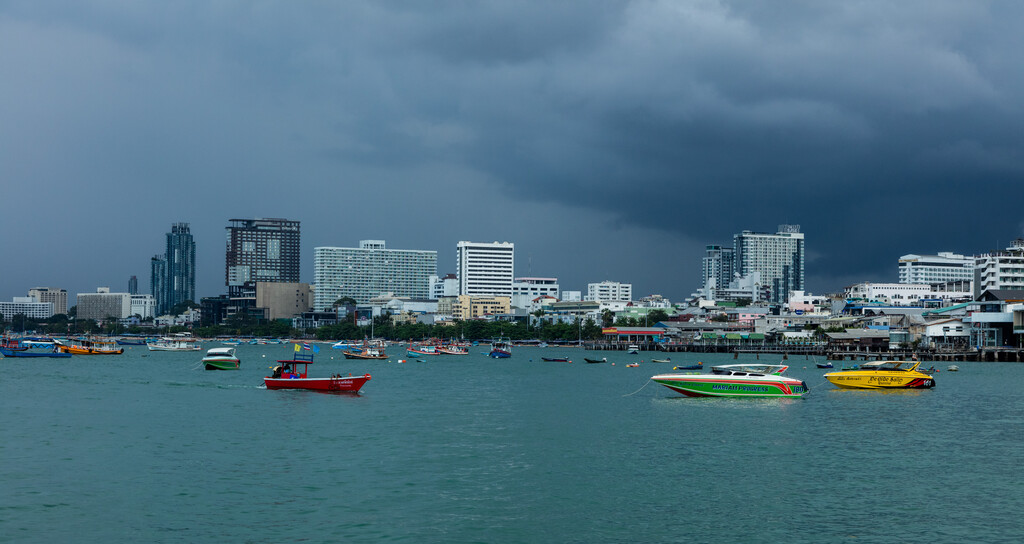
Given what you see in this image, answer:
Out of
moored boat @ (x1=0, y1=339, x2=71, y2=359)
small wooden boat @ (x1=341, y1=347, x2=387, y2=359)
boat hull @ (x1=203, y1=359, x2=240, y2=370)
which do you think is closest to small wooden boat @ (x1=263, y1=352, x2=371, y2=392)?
boat hull @ (x1=203, y1=359, x2=240, y2=370)

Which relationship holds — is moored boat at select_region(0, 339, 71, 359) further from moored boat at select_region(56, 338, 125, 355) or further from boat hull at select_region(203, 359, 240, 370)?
boat hull at select_region(203, 359, 240, 370)

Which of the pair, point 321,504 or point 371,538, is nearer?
point 371,538

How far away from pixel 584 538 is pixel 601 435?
21.5m

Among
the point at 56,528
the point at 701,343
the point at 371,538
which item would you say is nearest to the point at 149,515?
the point at 56,528

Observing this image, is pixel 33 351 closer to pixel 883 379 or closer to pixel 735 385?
pixel 735 385

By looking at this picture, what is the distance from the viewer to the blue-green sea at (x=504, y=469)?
26609 millimetres

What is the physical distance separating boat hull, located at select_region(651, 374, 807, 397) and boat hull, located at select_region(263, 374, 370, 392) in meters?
20.0

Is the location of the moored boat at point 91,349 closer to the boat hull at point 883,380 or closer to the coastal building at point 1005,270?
the boat hull at point 883,380

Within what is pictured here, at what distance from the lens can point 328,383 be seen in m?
66.9

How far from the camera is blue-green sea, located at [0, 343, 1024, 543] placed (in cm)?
2661

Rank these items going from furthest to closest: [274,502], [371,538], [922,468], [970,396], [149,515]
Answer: [970,396], [922,468], [274,502], [149,515], [371,538]

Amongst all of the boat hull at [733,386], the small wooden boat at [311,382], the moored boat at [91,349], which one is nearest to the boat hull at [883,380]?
the boat hull at [733,386]

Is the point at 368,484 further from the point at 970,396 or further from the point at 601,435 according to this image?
the point at 970,396

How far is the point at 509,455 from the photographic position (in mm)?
39656
